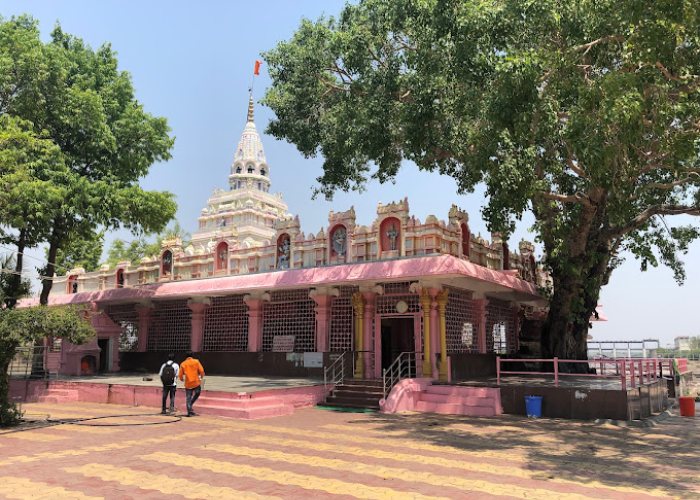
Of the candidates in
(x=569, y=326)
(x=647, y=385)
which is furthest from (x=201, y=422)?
(x=569, y=326)

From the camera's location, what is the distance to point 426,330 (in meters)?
15.5

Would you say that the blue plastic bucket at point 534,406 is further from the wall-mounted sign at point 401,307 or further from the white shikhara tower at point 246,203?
the white shikhara tower at point 246,203

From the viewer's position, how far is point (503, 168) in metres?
12.1

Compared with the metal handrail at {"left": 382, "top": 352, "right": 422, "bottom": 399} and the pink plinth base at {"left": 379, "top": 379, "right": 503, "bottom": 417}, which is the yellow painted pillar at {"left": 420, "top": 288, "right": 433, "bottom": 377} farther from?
the pink plinth base at {"left": 379, "top": 379, "right": 503, "bottom": 417}

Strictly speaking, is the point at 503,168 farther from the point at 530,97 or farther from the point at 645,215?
the point at 645,215

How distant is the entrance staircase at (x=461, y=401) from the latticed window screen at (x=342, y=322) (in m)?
3.65

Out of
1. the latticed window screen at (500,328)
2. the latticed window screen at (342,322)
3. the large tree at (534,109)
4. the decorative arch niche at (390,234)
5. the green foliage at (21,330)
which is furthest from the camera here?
the latticed window screen at (500,328)

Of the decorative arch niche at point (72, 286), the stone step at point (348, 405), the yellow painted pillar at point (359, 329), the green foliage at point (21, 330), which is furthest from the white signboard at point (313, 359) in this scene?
the decorative arch niche at point (72, 286)

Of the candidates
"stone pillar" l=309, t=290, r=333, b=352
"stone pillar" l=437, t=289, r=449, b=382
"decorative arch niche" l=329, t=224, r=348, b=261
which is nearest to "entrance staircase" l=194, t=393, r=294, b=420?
"stone pillar" l=309, t=290, r=333, b=352

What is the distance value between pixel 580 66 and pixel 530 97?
1.24m

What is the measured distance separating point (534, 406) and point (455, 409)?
6.28ft

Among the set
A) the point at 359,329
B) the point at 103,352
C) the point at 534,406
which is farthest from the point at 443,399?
the point at 103,352

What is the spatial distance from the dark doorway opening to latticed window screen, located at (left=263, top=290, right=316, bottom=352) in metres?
7.88

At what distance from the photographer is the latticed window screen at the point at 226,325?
1995 cm
